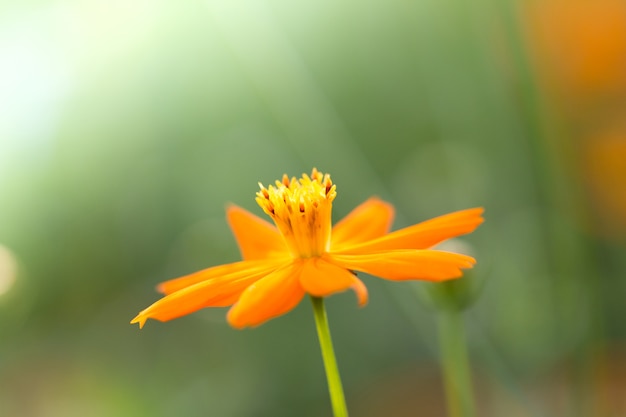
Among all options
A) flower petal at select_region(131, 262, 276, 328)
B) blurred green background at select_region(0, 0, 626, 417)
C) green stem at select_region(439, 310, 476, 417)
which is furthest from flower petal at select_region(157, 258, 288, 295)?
blurred green background at select_region(0, 0, 626, 417)

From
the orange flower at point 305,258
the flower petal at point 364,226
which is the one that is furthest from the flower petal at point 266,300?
the flower petal at point 364,226

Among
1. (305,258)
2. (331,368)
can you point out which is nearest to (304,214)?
(305,258)

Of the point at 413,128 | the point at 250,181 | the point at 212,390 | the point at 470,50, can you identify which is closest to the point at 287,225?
the point at 212,390

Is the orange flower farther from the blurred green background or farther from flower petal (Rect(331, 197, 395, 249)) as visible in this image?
the blurred green background

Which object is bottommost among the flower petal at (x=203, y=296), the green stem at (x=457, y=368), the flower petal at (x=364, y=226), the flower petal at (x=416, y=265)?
the green stem at (x=457, y=368)

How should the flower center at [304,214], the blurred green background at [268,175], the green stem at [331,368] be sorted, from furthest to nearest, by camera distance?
the blurred green background at [268,175] → the flower center at [304,214] → the green stem at [331,368]

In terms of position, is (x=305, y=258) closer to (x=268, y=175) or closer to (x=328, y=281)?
(x=328, y=281)

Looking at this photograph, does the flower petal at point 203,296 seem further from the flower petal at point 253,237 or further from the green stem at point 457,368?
the green stem at point 457,368
